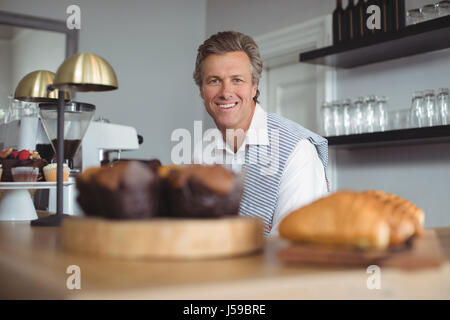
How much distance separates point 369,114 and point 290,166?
126cm

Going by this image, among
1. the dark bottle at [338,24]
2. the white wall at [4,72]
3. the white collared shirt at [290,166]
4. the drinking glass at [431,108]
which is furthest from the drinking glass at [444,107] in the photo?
the white wall at [4,72]

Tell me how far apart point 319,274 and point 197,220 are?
0.16 m

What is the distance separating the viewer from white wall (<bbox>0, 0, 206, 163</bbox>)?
4.18 meters

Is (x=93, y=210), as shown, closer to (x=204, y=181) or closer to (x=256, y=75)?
(x=204, y=181)

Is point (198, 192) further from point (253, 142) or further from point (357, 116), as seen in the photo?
point (357, 116)

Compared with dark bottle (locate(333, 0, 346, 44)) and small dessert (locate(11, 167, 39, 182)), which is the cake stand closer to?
small dessert (locate(11, 167, 39, 182))

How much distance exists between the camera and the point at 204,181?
1.93ft

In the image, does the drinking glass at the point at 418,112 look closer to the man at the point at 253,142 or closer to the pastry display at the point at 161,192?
the man at the point at 253,142

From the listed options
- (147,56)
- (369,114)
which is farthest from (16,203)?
(147,56)

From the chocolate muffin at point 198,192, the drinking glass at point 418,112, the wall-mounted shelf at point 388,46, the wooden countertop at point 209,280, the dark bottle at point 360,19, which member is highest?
the dark bottle at point 360,19

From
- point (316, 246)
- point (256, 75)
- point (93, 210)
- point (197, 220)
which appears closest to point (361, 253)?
point (316, 246)

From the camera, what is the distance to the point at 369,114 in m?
2.87

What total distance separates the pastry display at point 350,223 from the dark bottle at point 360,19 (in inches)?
101

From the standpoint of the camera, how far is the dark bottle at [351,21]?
120 inches
